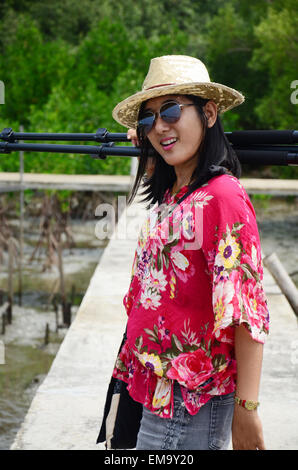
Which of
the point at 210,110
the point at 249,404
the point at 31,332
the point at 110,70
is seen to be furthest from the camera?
the point at 110,70

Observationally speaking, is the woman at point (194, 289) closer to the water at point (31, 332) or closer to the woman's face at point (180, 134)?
the woman's face at point (180, 134)

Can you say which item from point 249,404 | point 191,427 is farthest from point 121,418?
point 249,404

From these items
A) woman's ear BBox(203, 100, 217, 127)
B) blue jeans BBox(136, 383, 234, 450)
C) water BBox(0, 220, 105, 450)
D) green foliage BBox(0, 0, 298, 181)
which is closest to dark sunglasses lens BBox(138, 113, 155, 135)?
woman's ear BBox(203, 100, 217, 127)

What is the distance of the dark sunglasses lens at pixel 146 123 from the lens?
1764 millimetres

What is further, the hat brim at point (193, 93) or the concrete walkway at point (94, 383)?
the concrete walkway at point (94, 383)

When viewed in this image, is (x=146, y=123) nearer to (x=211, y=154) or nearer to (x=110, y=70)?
(x=211, y=154)

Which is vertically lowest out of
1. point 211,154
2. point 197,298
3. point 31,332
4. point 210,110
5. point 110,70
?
point 31,332

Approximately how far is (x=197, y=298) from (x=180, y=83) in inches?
20.8

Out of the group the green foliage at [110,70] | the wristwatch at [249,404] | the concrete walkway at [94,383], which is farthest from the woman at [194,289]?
the green foliage at [110,70]

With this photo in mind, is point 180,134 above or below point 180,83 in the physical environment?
below

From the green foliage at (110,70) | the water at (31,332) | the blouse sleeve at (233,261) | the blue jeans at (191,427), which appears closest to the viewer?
the blouse sleeve at (233,261)

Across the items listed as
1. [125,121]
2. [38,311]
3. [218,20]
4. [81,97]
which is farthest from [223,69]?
[125,121]

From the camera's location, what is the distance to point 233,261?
1.57m

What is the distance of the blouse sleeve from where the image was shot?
1.56m
